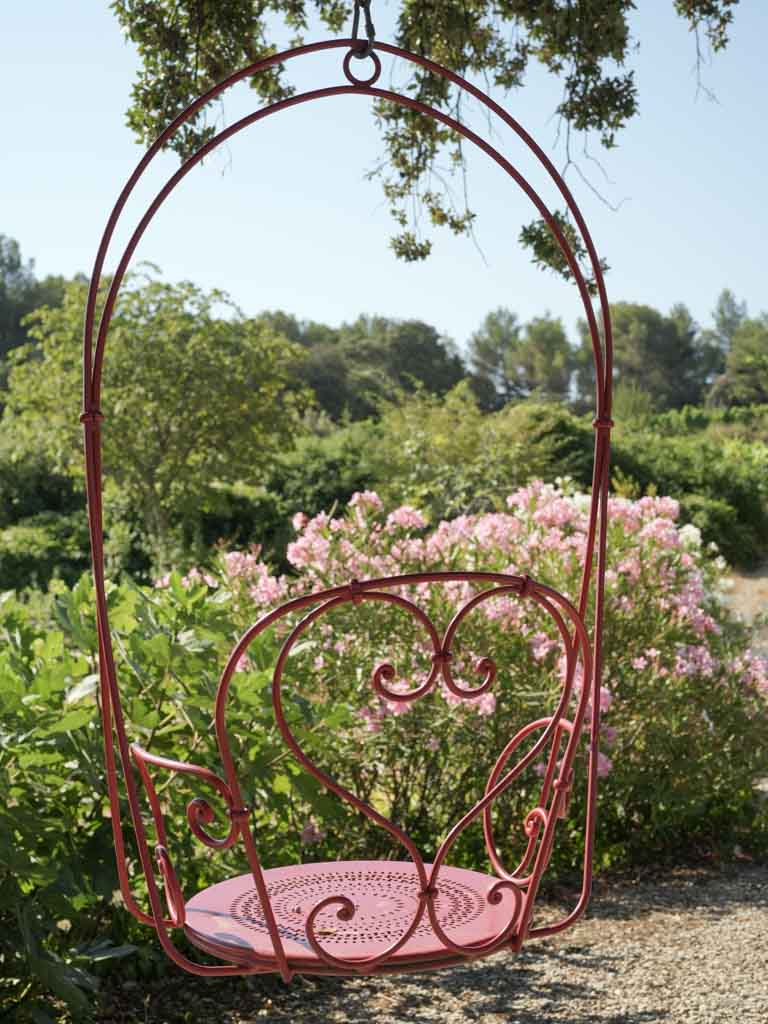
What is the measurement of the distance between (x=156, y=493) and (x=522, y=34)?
8624mm

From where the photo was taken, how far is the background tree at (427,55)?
3.46 meters

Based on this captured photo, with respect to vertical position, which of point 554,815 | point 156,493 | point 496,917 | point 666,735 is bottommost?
point 666,735

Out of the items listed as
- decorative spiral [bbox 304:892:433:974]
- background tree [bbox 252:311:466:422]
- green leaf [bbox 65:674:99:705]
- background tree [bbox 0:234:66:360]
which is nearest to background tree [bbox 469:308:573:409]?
background tree [bbox 252:311:466:422]

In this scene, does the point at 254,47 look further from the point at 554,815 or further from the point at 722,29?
the point at 554,815

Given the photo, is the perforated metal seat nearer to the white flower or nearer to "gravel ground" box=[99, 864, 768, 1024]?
"gravel ground" box=[99, 864, 768, 1024]

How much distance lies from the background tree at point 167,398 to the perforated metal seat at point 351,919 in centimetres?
978

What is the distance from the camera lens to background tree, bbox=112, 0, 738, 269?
3.46m

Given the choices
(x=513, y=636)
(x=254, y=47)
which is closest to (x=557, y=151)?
(x=254, y=47)

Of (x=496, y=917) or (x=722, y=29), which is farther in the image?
(x=722, y=29)

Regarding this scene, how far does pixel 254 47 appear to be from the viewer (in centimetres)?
362

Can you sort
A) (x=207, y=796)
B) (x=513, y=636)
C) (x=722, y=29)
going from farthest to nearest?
1. (x=722, y=29)
2. (x=513, y=636)
3. (x=207, y=796)

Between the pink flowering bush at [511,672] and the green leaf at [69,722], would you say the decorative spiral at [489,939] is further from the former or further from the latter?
the pink flowering bush at [511,672]

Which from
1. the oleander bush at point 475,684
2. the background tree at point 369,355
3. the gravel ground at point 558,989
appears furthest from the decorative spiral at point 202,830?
the background tree at point 369,355

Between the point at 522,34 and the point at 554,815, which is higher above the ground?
the point at 522,34
